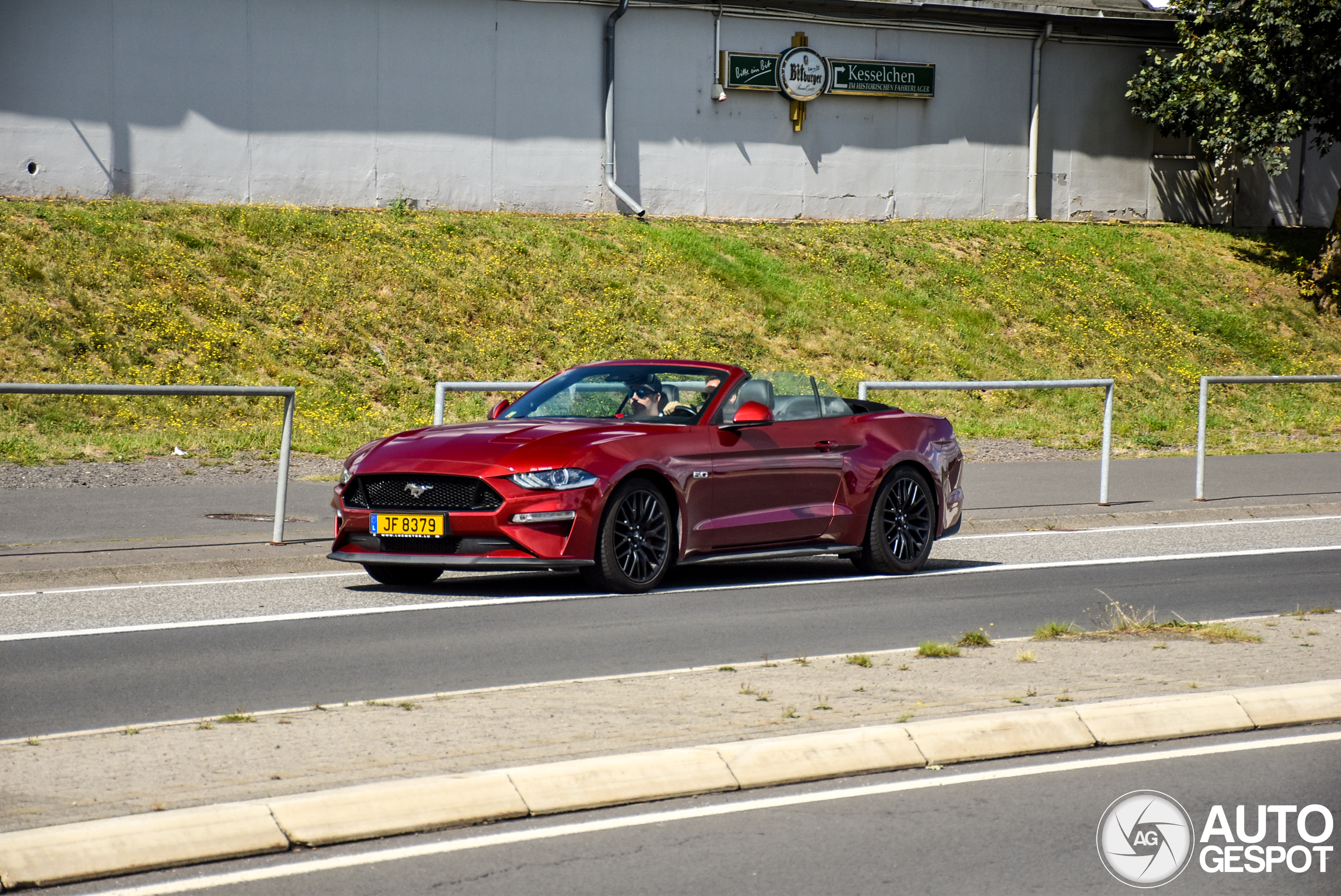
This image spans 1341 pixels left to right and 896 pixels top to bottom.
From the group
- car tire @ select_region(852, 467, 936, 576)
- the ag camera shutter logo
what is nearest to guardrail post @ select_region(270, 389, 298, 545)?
car tire @ select_region(852, 467, 936, 576)

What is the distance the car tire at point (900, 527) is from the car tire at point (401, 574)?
3.08 meters

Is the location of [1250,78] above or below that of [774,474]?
above

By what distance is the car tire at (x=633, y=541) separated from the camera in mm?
10320

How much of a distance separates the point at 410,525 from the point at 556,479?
38.0 inches

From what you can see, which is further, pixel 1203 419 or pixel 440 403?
pixel 1203 419

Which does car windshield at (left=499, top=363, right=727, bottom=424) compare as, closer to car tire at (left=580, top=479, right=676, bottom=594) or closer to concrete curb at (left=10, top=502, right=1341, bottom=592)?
car tire at (left=580, top=479, right=676, bottom=594)

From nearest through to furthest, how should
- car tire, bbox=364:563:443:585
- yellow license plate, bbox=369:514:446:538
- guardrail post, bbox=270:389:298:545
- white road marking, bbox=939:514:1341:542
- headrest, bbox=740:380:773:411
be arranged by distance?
yellow license plate, bbox=369:514:446:538, car tire, bbox=364:563:443:585, headrest, bbox=740:380:773:411, guardrail post, bbox=270:389:298:545, white road marking, bbox=939:514:1341:542

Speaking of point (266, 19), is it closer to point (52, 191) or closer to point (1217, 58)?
point (52, 191)

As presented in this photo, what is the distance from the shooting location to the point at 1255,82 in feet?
109

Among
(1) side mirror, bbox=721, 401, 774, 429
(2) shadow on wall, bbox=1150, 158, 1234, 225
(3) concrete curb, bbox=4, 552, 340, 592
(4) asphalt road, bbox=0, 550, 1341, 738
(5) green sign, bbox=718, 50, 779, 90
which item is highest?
(5) green sign, bbox=718, 50, 779, 90

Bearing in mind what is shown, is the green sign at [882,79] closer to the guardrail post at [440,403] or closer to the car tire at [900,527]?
the guardrail post at [440,403]

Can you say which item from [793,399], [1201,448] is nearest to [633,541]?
[793,399]

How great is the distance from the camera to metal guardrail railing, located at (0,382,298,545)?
11047 millimetres

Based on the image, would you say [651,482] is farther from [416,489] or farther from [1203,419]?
[1203,419]
